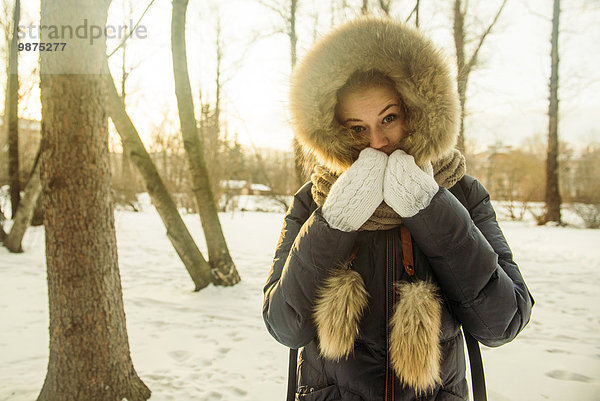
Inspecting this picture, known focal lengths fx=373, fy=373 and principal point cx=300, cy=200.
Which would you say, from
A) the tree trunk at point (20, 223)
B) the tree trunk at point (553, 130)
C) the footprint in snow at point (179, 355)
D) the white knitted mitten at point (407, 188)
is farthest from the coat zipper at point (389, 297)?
the tree trunk at point (553, 130)

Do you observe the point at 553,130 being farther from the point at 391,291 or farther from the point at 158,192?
the point at 391,291

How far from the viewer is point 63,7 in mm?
2045

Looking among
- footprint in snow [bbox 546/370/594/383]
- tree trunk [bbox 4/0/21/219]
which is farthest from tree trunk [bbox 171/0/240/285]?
tree trunk [bbox 4/0/21/219]

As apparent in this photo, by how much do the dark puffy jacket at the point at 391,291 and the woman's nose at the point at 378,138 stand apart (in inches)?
13.5

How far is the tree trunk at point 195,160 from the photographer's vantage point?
522 cm

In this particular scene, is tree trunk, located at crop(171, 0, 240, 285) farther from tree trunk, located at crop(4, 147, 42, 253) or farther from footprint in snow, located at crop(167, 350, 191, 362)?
tree trunk, located at crop(4, 147, 42, 253)

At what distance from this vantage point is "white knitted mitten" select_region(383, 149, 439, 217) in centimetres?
111

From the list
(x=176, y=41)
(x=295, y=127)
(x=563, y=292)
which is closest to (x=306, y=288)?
(x=295, y=127)

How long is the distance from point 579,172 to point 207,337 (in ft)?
72.5

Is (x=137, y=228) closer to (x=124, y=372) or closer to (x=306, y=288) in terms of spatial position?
(x=124, y=372)

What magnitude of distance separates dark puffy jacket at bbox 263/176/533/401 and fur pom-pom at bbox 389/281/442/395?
60 mm

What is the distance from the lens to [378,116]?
4.60 feet

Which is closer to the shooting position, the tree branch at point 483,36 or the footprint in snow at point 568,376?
the footprint in snow at point 568,376

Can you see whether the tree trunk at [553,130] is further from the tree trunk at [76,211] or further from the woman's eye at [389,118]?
the tree trunk at [76,211]
